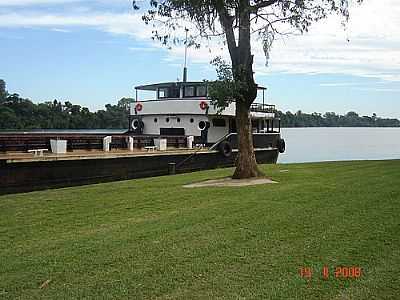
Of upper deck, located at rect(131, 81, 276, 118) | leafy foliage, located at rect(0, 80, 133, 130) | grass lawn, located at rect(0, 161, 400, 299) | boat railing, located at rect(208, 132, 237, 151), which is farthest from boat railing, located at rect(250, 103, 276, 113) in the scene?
grass lawn, located at rect(0, 161, 400, 299)

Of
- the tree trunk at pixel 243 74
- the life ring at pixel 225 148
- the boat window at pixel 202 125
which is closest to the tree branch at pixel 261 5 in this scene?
the tree trunk at pixel 243 74

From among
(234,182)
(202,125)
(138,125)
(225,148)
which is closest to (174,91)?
(138,125)

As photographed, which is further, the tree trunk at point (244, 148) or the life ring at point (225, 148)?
the life ring at point (225, 148)

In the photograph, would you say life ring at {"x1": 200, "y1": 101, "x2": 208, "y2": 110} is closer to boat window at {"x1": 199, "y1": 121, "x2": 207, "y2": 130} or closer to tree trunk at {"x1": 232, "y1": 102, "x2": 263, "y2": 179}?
boat window at {"x1": 199, "y1": 121, "x2": 207, "y2": 130}

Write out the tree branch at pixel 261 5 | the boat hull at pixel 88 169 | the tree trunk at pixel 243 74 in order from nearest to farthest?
the tree branch at pixel 261 5 < the tree trunk at pixel 243 74 < the boat hull at pixel 88 169

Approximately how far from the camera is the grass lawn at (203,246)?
16.1 feet

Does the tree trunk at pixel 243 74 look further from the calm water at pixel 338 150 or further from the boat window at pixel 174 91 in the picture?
the calm water at pixel 338 150

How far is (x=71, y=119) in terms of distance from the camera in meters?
43.9

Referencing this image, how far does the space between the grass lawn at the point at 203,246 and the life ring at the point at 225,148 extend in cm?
1516

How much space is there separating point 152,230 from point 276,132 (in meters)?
27.1

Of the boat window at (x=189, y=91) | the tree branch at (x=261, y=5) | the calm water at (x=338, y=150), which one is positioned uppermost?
the tree branch at (x=261, y=5)
